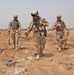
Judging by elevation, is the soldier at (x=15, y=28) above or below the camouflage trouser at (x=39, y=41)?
above

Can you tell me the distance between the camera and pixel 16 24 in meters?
14.1

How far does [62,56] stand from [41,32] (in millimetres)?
1628

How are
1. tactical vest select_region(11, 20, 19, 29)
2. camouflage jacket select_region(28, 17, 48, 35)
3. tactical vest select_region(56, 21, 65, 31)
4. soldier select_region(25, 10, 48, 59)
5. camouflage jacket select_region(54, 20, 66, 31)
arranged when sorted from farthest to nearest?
tactical vest select_region(11, 20, 19, 29) < tactical vest select_region(56, 21, 65, 31) < camouflage jacket select_region(54, 20, 66, 31) < camouflage jacket select_region(28, 17, 48, 35) < soldier select_region(25, 10, 48, 59)

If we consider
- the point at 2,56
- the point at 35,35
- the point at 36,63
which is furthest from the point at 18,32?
the point at 36,63

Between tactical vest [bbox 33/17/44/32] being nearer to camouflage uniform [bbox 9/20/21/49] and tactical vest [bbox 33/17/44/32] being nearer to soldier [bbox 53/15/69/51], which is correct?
soldier [bbox 53/15/69/51]

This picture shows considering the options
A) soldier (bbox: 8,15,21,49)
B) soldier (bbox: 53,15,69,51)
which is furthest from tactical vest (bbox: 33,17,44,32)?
soldier (bbox: 8,15,21,49)

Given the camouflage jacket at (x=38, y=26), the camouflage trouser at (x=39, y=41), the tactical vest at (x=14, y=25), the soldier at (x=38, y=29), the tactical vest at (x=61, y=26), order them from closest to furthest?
the soldier at (x=38, y=29)
the camouflage jacket at (x=38, y=26)
the camouflage trouser at (x=39, y=41)
the tactical vest at (x=61, y=26)
the tactical vest at (x=14, y=25)

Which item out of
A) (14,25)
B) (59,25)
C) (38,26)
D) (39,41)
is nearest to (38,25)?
(38,26)

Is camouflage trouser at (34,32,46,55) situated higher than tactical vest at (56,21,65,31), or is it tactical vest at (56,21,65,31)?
tactical vest at (56,21,65,31)

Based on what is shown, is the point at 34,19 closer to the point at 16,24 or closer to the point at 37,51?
the point at 37,51

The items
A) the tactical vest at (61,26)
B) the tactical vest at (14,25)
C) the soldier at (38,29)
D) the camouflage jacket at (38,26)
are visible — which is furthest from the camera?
the tactical vest at (14,25)

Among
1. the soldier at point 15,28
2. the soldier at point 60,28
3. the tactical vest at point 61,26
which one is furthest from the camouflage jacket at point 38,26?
the soldier at point 15,28

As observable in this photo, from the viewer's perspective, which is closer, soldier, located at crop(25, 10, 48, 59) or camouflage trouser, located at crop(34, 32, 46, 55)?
soldier, located at crop(25, 10, 48, 59)

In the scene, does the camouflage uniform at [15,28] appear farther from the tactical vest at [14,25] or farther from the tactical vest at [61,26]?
the tactical vest at [61,26]
